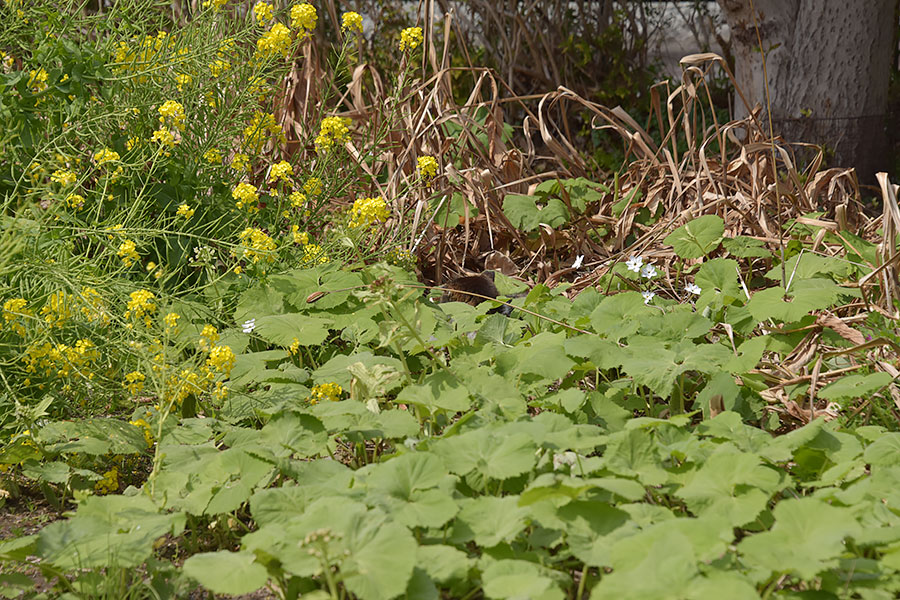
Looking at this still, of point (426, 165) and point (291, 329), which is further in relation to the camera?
point (426, 165)

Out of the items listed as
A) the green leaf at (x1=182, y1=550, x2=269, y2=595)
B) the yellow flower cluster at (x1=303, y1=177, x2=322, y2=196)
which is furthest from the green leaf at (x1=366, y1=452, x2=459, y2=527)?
the yellow flower cluster at (x1=303, y1=177, x2=322, y2=196)

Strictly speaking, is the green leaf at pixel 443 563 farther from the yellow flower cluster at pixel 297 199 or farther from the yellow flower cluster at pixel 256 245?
the yellow flower cluster at pixel 297 199

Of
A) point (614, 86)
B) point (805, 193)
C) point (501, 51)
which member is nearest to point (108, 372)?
point (805, 193)

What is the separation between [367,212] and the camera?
2654 millimetres

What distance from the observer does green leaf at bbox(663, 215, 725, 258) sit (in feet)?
8.51

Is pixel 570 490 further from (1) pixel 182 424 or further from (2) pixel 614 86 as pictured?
(2) pixel 614 86

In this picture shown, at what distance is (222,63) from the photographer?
2773 millimetres

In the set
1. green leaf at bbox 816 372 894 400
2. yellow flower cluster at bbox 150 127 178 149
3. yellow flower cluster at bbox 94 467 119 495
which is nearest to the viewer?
green leaf at bbox 816 372 894 400

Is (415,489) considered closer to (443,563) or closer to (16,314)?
(443,563)

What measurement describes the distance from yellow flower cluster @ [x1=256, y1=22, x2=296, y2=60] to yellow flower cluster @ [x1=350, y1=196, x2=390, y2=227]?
22.5 inches

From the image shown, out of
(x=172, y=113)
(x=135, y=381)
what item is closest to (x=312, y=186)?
(x=172, y=113)

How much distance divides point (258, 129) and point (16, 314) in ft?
4.06

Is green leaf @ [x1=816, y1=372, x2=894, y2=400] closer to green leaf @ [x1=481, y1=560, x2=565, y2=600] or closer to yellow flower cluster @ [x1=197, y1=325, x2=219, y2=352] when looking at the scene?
green leaf @ [x1=481, y1=560, x2=565, y2=600]

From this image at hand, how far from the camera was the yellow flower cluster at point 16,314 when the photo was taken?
1.86 meters
